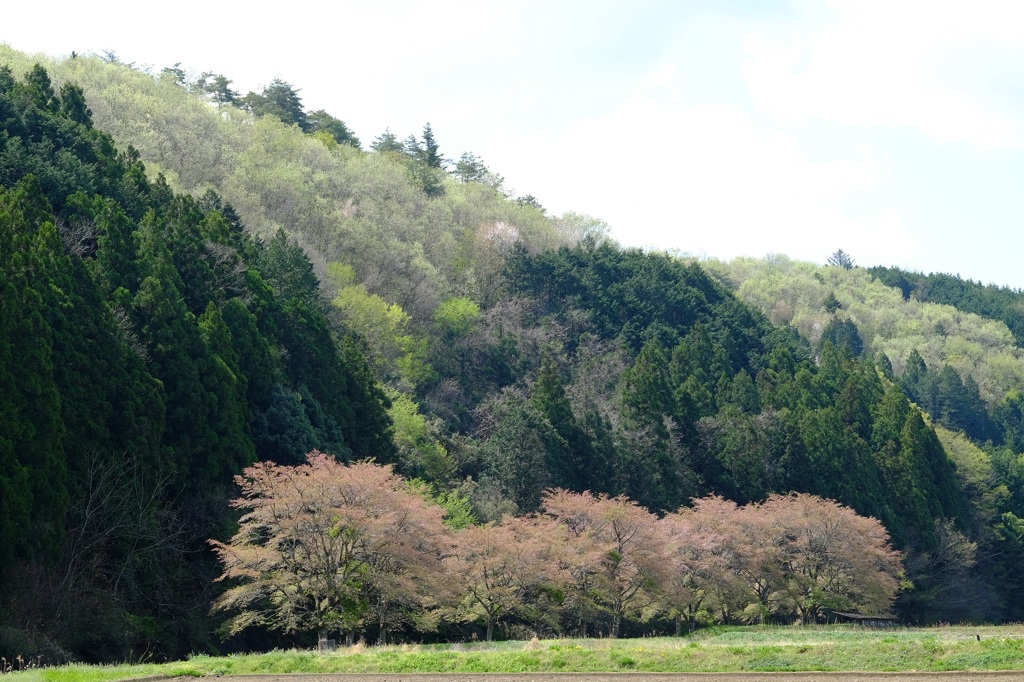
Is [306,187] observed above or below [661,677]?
above

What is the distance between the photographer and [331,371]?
1965 inches

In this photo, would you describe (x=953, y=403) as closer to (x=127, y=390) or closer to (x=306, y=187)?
(x=306, y=187)

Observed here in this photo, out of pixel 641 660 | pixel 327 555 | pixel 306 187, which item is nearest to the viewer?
pixel 641 660

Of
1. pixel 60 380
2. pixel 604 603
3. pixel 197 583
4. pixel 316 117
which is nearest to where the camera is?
pixel 60 380

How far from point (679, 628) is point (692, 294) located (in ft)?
158

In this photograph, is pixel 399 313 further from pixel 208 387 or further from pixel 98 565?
pixel 98 565

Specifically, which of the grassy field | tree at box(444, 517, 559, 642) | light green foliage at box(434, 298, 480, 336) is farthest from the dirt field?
light green foliage at box(434, 298, 480, 336)

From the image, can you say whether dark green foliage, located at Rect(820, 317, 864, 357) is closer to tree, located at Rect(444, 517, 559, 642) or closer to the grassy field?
tree, located at Rect(444, 517, 559, 642)

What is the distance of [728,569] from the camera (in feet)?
160

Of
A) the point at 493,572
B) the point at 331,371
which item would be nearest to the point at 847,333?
the point at 331,371

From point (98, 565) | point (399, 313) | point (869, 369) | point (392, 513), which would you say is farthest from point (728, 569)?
point (869, 369)

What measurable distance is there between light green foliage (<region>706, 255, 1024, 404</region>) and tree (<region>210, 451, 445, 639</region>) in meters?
94.3

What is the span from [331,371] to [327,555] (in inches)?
668

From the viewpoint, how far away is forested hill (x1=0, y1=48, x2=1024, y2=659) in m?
33.8
